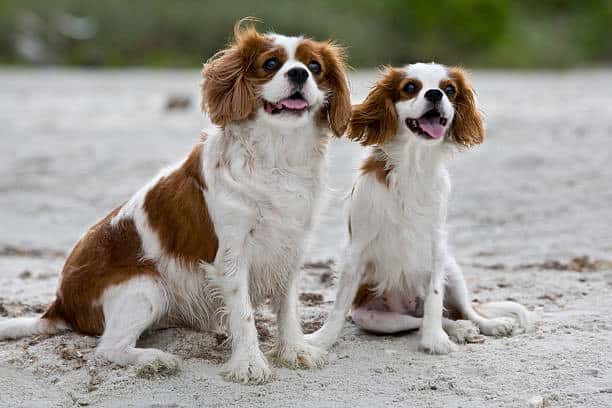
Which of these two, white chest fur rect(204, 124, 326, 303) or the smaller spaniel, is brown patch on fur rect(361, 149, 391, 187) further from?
white chest fur rect(204, 124, 326, 303)

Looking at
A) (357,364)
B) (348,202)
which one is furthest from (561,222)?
(357,364)

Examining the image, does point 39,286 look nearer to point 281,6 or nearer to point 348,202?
point 348,202

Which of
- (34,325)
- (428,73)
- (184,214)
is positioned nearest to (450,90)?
(428,73)

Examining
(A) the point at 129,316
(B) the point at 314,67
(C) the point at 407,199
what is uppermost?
A: (B) the point at 314,67

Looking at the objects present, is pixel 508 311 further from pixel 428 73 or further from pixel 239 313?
pixel 239 313

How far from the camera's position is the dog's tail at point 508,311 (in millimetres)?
4602

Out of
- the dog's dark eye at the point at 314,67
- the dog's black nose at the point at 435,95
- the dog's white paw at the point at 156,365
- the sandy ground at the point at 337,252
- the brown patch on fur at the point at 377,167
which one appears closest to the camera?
the sandy ground at the point at 337,252

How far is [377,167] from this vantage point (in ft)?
14.9

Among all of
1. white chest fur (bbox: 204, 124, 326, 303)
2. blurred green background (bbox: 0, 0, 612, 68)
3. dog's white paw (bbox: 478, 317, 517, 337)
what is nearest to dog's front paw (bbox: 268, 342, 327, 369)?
white chest fur (bbox: 204, 124, 326, 303)

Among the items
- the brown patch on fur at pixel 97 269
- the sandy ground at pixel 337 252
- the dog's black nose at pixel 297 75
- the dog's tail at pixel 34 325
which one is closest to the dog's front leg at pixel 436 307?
the sandy ground at pixel 337 252

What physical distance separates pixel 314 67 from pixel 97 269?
4.84 ft

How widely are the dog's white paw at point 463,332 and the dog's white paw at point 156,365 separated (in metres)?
1.45

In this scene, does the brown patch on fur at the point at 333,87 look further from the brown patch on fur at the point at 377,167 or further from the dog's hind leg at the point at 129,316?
the dog's hind leg at the point at 129,316

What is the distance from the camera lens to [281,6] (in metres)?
37.4
